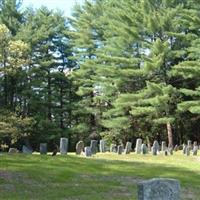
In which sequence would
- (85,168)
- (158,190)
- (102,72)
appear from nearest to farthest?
(158,190), (85,168), (102,72)

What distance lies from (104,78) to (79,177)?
28.1m

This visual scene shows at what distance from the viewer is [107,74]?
145ft

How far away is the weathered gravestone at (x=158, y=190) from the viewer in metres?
8.02

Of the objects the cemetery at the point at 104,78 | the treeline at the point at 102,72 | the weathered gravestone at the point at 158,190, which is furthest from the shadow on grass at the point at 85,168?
the treeline at the point at 102,72

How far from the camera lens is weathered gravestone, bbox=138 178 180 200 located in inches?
316

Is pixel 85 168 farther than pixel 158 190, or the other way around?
pixel 85 168

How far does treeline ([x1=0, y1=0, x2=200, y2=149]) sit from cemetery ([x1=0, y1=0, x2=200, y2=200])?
0.31 ft

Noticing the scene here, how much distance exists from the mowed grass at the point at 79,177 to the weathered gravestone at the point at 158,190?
521 cm

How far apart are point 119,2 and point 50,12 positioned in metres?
10.5

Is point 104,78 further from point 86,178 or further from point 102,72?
point 86,178

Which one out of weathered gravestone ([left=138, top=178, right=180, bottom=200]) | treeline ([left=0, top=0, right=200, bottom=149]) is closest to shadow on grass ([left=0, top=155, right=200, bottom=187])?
weathered gravestone ([left=138, top=178, right=180, bottom=200])

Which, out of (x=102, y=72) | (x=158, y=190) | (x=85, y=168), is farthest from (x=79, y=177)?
(x=102, y=72)

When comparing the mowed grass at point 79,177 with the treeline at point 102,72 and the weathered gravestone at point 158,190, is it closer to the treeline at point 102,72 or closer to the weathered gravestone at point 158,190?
the weathered gravestone at point 158,190

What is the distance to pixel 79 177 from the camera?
17.0 m
